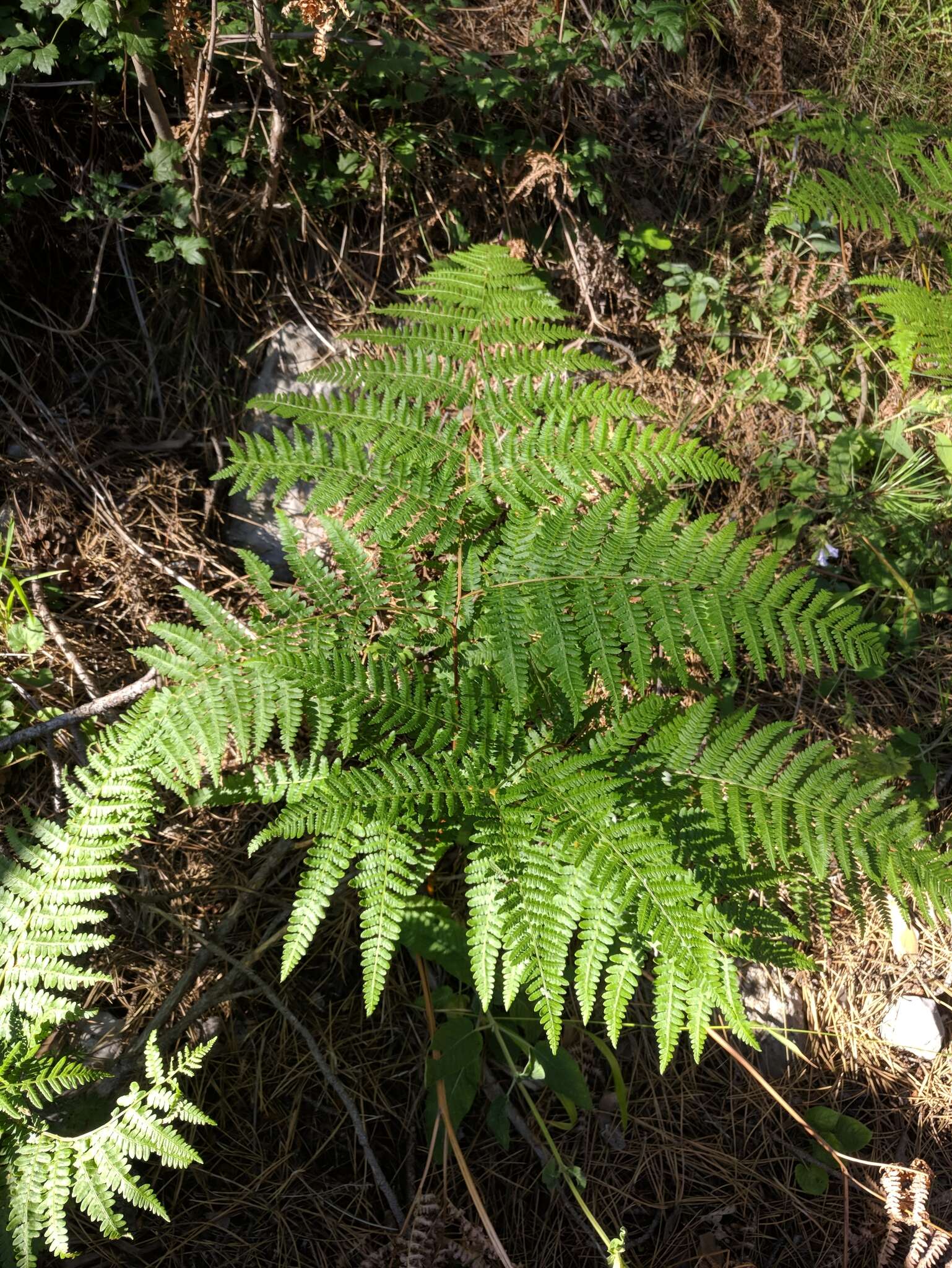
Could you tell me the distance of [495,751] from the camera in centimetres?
213

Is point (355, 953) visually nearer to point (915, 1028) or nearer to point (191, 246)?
point (915, 1028)

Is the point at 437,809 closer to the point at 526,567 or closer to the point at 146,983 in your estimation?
the point at 526,567

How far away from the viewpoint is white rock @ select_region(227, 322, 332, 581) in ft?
10.4

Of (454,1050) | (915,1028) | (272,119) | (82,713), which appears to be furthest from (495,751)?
(272,119)

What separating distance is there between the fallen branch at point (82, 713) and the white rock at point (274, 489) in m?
0.67

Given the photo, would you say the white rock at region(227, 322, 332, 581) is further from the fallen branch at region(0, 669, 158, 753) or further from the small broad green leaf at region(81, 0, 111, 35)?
the small broad green leaf at region(81, 0, 111, 35)

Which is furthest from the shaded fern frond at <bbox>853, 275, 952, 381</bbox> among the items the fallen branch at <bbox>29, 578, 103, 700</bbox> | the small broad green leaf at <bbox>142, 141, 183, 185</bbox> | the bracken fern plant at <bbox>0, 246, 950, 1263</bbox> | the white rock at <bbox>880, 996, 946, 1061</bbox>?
the fallen branch at <bbox>29, 578, 103, 700</bbox>

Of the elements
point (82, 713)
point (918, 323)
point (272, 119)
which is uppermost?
point (272, 119)

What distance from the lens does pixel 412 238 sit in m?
3.29

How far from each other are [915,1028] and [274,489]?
3.15 meters

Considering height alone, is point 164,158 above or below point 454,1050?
above

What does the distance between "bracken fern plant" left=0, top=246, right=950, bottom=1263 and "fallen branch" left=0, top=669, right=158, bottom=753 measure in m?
0.44

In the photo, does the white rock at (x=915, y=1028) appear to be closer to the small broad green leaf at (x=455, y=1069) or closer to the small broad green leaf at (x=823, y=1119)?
the small broad green leaf at (x=823, y=1119)

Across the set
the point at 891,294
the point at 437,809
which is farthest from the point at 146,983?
the point at 891,294
